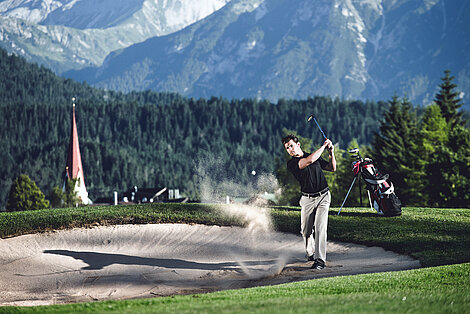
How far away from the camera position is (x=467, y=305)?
10.2 meters

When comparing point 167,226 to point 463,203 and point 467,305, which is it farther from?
point 463,203

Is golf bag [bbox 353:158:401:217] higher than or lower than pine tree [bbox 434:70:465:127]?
lower

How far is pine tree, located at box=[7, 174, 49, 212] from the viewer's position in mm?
91875

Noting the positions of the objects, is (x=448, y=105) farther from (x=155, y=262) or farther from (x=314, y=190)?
(x=314, y=190)

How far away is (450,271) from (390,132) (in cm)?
5522

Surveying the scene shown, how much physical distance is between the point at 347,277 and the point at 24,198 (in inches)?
3362

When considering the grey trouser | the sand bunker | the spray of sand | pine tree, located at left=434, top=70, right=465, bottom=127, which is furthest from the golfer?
pine tree, located at left=434, top=70, right=465, bottom=127

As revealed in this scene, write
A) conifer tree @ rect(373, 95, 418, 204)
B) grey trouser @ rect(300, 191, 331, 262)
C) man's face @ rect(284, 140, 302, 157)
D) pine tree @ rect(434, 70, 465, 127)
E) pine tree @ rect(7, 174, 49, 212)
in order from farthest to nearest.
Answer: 1. pine tree @ rect(7, 174, 49, 212)
2. pine tree @ rect(434, 70, 465, 127)
3. conifer tree @ rect(373, 95, 418, 204)
4. grey trouser @ rect(300, 191, 331, 262)
5. man's face @ rect(284, 140, 302, 157)

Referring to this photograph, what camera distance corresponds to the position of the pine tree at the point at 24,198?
9188 cm

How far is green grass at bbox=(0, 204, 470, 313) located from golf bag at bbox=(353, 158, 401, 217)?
739mm

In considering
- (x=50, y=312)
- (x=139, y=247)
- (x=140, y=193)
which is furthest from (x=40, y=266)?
(x=140, y=193)

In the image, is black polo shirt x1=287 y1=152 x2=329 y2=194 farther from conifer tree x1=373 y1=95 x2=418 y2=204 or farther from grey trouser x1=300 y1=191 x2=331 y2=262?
conifer tree x1=373 y1=95 x2=418 y2=204

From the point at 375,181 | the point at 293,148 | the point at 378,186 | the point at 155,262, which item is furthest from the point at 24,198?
the point at 293,148

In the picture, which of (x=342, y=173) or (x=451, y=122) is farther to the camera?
(x=342, y=173)
